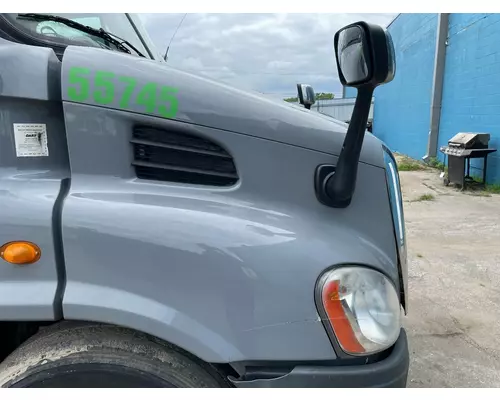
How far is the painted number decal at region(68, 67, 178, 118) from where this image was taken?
145cm

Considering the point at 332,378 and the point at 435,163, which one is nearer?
the point at 332,378

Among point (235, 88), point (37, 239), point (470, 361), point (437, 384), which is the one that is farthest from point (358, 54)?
point (470, 361)

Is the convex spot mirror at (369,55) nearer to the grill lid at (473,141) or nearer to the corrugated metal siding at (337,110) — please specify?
the corrugated metal siding at (337,110)

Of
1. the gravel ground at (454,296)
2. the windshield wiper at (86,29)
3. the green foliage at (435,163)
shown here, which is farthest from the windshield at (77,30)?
the green foliage at (435,163)

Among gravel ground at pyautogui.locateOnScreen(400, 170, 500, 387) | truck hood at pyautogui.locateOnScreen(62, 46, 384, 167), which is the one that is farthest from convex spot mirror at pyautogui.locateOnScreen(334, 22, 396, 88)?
gravel ground at pyautogui.locateOnScreen(400, 170, 500, 387)

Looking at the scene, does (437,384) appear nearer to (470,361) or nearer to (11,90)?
(470,361)

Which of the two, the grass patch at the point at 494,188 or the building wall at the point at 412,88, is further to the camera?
the building wall at the point at 412,88

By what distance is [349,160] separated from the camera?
1.47 meters

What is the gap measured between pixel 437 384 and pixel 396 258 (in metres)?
1.73

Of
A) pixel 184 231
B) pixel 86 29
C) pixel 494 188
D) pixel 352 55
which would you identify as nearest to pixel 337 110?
pixel 494 188

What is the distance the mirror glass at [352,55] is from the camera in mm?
1369

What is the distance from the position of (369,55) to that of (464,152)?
8.82 metres

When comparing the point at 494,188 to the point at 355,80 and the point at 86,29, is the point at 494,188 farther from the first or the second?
the point at 86,29

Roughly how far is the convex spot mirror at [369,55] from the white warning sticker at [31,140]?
1.04 metres
